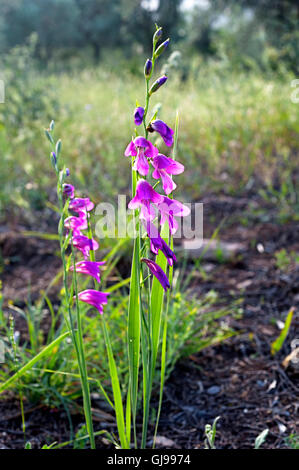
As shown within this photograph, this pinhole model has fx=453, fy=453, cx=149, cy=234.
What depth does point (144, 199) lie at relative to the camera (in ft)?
2.98

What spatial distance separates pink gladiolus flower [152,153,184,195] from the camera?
93 cm

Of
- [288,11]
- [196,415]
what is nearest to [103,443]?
[196,415]

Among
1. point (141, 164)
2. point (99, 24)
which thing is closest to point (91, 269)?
point (141, 164)

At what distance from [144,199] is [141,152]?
10 centimetres

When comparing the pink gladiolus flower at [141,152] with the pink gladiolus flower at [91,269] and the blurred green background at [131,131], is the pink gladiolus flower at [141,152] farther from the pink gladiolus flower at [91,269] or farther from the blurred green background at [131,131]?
the blurred green background at [131,131]

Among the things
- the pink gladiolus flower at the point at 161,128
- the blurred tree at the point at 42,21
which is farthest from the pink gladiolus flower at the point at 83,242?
the blurred tree at the point at 42,21

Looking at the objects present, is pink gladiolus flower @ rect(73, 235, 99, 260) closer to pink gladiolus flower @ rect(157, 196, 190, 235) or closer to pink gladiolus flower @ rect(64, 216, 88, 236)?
pink gladiolus flower @ rect(64, 216, 88, 236)

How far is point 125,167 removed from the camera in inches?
173

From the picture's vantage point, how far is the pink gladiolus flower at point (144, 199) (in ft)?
2.97

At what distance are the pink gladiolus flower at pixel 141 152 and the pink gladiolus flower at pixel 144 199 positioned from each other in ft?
0.08

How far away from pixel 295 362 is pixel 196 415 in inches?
16.8

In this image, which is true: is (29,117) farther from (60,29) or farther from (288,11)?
(60,29)

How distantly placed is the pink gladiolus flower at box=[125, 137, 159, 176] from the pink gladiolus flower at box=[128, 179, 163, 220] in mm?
25

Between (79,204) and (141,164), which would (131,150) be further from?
(79,204)
